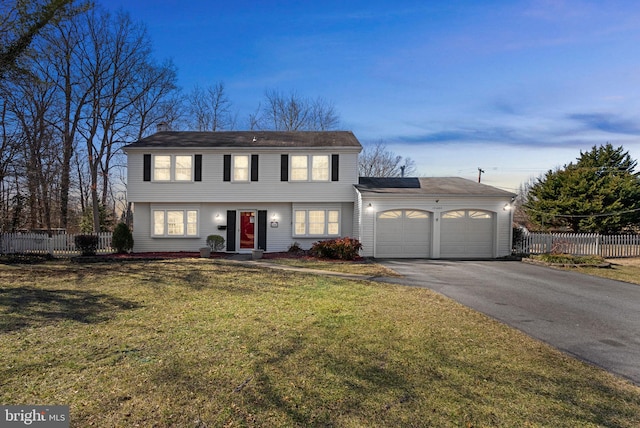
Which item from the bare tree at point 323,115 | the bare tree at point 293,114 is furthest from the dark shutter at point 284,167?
the bare tree at point 323,115

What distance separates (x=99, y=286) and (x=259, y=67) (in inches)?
738

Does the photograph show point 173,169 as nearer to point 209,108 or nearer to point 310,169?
point 310,169

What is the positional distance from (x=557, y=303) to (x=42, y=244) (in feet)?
68.0

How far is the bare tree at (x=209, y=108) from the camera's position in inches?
1142

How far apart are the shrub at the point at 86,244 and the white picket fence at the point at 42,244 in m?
0.74

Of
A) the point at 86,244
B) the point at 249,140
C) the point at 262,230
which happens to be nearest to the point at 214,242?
the point at 262,230

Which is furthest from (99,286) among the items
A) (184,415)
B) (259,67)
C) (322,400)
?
(259,67)

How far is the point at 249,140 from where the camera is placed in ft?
57.3

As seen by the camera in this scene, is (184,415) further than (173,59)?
No

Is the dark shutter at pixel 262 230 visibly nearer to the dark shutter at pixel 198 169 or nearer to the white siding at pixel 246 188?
the white siding at pixel 246 188

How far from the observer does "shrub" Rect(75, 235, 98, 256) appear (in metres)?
15.3

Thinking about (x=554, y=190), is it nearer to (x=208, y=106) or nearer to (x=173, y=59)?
(x=208, y=106)

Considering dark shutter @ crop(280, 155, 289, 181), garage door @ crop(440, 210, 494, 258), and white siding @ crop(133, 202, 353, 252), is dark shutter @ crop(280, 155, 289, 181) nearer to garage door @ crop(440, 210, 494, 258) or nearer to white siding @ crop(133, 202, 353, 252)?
white siding @ crop(133, 202, 353, 252)

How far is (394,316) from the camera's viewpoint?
586 cm
